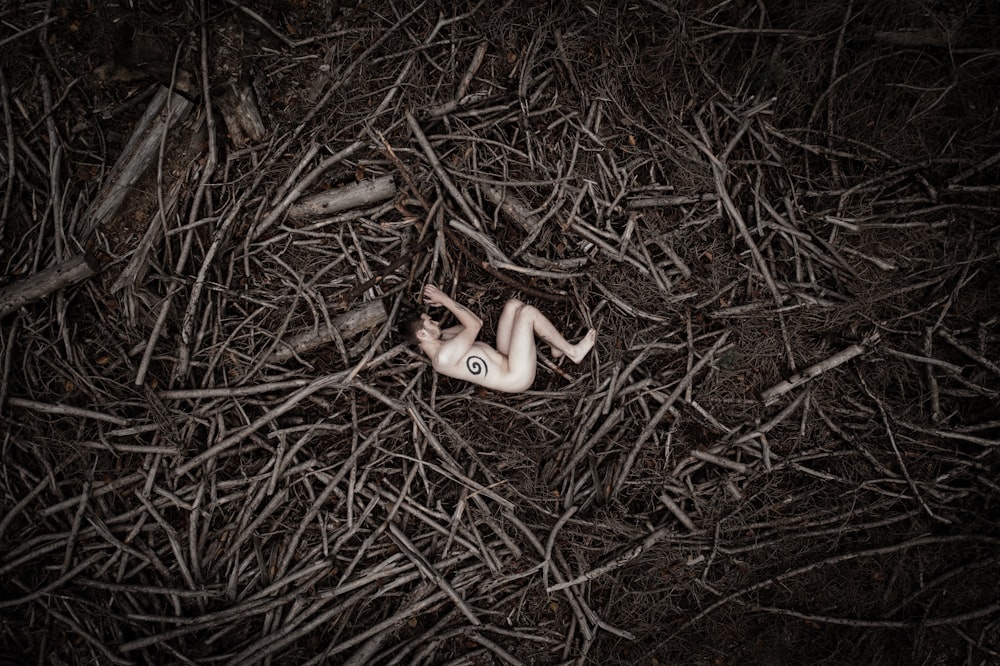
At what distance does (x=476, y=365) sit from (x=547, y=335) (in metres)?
0.58

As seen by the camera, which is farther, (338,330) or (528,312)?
(338,330)

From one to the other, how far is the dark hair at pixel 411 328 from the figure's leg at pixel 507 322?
23.5 inches

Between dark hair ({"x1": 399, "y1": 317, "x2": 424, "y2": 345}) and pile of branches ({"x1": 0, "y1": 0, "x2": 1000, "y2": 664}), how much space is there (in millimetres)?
217

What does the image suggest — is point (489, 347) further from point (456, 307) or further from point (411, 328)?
point (411, 328)

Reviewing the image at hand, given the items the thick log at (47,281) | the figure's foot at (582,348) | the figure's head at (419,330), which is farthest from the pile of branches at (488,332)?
the figure's head at (419,330)

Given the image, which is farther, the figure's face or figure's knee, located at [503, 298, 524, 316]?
figure's knee, located at [503, 298, 524, 316]

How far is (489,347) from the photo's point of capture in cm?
382

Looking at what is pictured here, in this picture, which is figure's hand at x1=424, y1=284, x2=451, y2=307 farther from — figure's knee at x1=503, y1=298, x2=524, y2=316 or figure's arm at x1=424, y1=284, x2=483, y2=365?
figure's knee at x1=503, y1=298, x2=524, y2=316

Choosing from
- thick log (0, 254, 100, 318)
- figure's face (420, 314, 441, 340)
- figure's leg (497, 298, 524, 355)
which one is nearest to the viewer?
figure's face (420, 314, 441, 340)

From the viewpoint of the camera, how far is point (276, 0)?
391 cm

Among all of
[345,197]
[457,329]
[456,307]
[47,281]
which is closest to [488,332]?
[457,329]

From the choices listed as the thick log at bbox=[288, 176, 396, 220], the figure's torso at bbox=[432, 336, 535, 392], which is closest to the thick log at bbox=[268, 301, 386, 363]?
the figure's torso at bbox=[432, 336, 535, 392]

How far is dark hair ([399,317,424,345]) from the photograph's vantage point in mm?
3670

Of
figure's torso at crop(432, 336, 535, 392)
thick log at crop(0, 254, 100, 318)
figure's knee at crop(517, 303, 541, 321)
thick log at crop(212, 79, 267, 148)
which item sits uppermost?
thick log at crop(212, 79, 267, 148)
